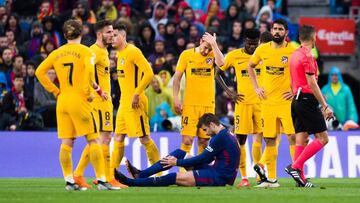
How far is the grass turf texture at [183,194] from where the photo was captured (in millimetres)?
16578

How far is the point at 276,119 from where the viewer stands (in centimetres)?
2033

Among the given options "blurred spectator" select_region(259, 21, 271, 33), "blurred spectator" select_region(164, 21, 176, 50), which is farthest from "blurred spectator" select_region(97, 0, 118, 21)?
"blurred spectator" select_region(259, 21, 271, 33)

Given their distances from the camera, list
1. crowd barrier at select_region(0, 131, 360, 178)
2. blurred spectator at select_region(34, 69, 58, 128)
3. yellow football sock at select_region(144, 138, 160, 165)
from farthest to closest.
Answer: blurred spectator at select_region(34, 69, 58, 128) < crowd barrier at select_region(0, 131, 360, 178) < yellow football sock at select_region(144, 138, 160, 165)

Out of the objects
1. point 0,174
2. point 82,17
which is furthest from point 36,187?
point 82,17

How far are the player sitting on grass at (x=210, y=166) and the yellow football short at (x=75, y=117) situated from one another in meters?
1.71

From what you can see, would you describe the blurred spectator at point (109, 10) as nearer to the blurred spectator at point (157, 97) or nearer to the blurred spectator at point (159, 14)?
the blurred spectator at point (159, 14)

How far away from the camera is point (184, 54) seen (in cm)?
2147

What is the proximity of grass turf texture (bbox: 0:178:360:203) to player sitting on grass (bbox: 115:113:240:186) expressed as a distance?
190mm

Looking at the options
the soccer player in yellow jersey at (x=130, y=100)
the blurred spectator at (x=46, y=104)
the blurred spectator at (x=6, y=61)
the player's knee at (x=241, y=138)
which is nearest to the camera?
the soccer player in yellow jersey at (x=130, y=100)

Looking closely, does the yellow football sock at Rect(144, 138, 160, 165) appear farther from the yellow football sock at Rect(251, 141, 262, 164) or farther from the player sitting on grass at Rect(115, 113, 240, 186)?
the yellow football sock at Rect(251, 141, 262, 164)

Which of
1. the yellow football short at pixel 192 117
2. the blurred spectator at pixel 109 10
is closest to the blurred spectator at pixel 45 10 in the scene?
the blurred spectator at pixel 109 10

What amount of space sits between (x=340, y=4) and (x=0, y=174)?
11.3 meters

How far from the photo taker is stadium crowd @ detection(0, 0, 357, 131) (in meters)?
26.5

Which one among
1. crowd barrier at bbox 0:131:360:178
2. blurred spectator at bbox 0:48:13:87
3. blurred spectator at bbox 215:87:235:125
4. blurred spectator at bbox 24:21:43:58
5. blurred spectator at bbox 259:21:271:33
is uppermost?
blurred spectator at bbox 259:21:271:33
